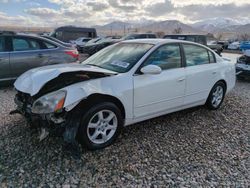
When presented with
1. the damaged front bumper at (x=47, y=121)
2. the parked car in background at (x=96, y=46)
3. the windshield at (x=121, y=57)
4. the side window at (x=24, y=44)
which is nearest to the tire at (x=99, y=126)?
the damaged front bumper at (x=47, y=121)

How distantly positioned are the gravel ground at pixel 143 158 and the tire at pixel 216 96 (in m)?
0.63

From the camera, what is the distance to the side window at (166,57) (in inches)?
137

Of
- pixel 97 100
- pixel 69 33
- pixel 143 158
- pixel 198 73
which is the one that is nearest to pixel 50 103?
pixel 97 100

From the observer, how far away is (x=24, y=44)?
5902 millimetres

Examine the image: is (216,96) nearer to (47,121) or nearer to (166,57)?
(166,57)

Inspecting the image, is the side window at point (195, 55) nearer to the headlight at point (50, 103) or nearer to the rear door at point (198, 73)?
the rear door at point (198, 73)

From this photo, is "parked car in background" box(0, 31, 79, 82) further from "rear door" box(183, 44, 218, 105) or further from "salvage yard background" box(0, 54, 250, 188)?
"rear door" box(183, 44, 218, 105)

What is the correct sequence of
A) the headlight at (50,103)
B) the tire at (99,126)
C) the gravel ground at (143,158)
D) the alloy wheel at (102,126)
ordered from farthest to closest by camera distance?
the alloy wheel at (102,126) < the tire at (99,126) < the headlight at (50,103) < the gravel ground at (143,158)

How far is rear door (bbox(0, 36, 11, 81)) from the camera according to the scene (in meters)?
5.57

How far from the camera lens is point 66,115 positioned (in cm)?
272

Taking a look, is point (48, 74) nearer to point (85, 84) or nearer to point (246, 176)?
point (85, 84)

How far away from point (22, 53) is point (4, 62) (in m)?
0.48

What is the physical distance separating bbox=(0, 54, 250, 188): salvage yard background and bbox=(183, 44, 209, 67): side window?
1072mm

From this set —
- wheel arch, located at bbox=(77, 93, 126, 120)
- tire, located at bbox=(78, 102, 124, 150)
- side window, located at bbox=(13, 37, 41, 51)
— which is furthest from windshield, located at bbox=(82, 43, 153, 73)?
side window, located at bbox=(13, 37, 41, 51)
